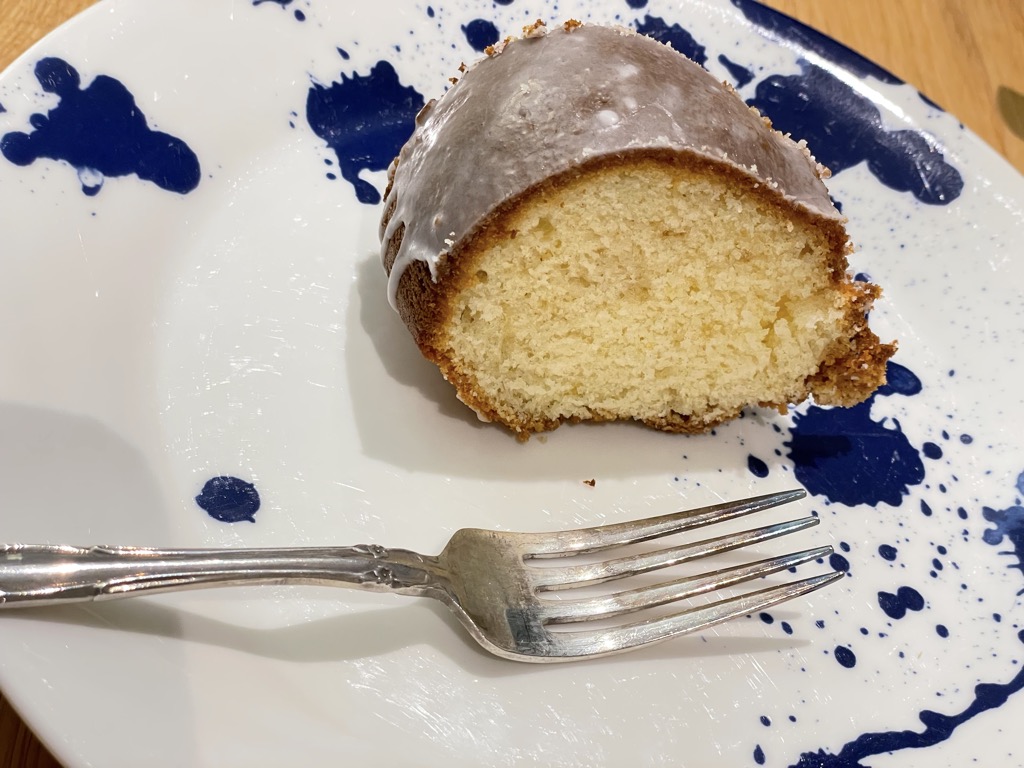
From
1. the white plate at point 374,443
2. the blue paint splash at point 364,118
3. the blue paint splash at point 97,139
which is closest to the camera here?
the white plate at point 374,443

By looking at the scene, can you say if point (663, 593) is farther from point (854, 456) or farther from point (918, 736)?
point (854, 456)

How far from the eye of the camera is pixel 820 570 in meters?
1.17

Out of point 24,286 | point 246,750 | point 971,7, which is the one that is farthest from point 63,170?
point 971,7

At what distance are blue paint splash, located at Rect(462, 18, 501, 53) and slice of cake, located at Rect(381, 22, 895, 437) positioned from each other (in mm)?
436

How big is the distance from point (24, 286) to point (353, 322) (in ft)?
1.58

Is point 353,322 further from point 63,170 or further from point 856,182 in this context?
point 856,182

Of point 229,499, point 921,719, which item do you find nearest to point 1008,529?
point 921,719

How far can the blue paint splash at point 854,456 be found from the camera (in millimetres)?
1286

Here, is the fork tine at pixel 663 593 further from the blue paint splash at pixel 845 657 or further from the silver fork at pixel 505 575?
the blue paint splash at pixel 845 657

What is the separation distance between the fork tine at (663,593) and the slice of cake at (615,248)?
31 cm

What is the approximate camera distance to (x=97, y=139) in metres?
1.19

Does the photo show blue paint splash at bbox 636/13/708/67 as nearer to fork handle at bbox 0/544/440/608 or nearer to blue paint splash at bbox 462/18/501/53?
blue paint splash at bbox 462/18/501/53

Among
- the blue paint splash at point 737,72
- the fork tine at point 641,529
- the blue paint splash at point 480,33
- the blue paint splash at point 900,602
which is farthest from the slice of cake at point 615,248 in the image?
the blue paint splash at point 737,72

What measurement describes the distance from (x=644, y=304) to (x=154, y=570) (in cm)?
79
